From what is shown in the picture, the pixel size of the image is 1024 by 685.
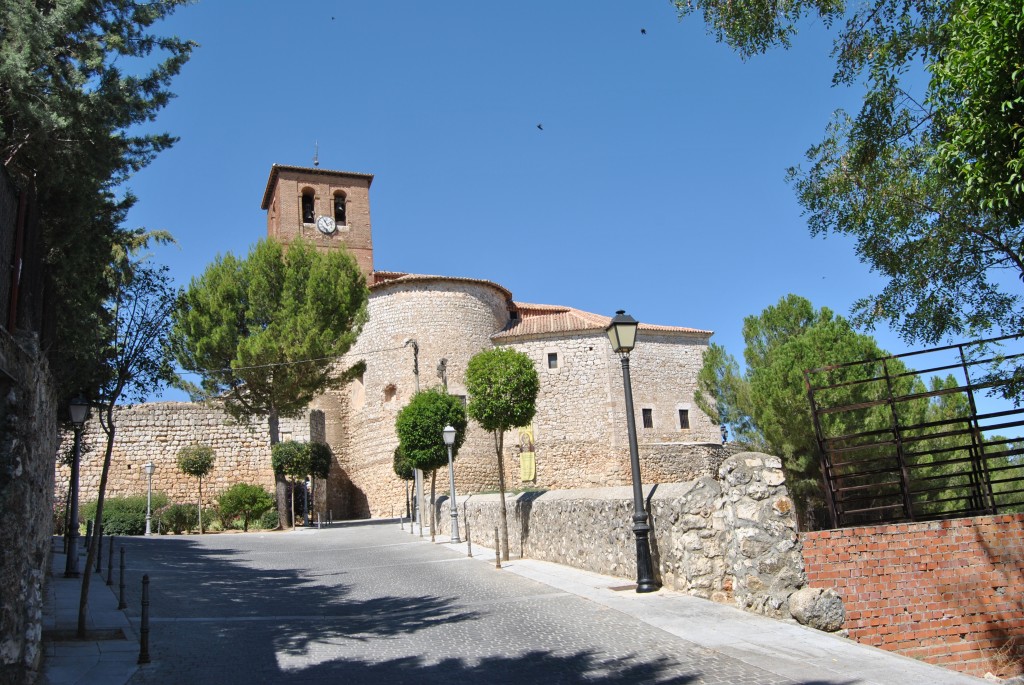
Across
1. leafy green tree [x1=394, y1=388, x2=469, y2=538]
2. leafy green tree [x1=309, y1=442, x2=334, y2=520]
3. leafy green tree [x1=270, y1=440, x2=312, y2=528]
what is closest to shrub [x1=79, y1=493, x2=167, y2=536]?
leafy green tree [x1=270, y1=440, x2=312, y2=528]

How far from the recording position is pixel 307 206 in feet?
148

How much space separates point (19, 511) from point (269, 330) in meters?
22.0

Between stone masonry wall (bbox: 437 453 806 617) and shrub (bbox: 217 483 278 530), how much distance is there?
17427 mm

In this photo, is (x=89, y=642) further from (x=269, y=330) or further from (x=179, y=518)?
(x=269, y=330)

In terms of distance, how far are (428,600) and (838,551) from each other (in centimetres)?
483

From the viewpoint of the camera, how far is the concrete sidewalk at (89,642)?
6.03 metres

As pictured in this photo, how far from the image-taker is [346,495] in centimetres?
3600

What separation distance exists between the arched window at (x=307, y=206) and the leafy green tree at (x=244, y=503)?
2255 centimetres

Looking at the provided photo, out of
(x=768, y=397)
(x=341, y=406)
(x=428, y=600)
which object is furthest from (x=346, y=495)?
(x=428, y=600)

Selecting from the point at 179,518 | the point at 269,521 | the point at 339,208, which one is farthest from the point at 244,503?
the point at 339,208

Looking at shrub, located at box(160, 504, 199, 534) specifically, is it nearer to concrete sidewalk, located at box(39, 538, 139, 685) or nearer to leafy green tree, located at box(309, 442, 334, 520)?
leafy green tree, located at box(309, 442, 334, 520)

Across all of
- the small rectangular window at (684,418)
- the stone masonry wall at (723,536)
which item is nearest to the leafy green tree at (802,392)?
the stone masonry wall at (723,536)

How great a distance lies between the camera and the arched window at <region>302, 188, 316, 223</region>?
4456 centimetres

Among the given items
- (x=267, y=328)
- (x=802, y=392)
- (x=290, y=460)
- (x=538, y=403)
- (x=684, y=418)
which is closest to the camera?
(x=802, y=392)
